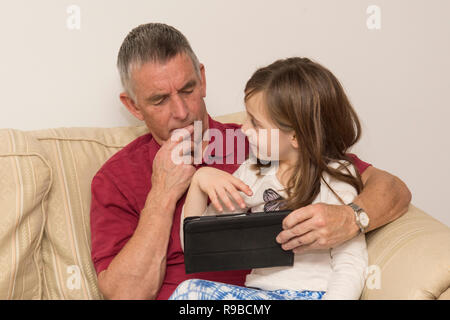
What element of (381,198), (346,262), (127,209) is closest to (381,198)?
(381,198)

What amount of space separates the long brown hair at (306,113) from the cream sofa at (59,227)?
22 centimetres

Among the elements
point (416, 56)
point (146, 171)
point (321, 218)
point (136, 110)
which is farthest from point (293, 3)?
point (321, 218)

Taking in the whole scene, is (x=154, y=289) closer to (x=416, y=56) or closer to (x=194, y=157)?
(x=194, y=157)

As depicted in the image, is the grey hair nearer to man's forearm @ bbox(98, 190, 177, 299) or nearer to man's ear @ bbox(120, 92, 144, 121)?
man's ear @ bbox(120, 92, 144, 121)

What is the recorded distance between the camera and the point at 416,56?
2.27 m

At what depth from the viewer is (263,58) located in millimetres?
2160

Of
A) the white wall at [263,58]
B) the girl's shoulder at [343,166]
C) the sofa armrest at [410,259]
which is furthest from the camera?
the white wall at [263,58]

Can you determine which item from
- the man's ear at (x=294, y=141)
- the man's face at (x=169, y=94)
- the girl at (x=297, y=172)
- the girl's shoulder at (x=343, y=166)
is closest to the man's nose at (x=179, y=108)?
the man's face at (x=169, y=94)

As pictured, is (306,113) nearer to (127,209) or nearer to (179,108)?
(179,108)

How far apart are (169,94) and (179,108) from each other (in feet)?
0.18

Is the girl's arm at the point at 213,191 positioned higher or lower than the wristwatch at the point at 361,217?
higher

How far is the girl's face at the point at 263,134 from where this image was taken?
1.45 meters

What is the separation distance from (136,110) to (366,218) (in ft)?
2.76

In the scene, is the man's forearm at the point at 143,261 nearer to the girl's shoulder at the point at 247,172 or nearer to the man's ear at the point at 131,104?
the girl's shoulder at the point at 247,172
